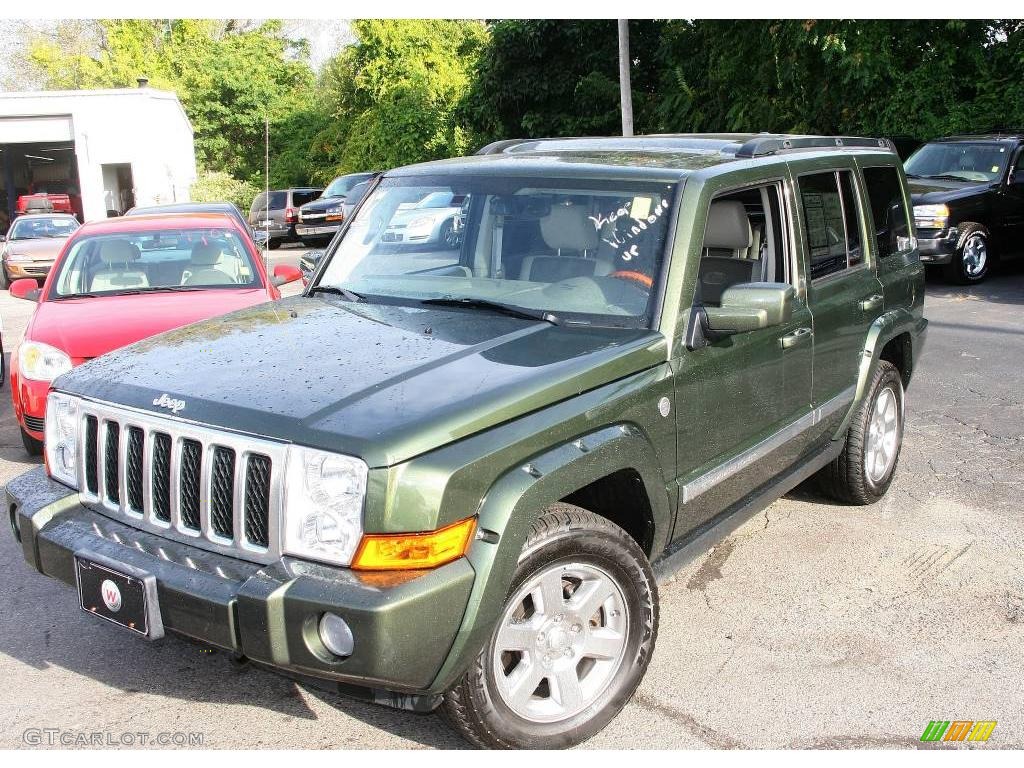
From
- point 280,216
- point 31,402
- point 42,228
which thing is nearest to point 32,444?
point 31,402

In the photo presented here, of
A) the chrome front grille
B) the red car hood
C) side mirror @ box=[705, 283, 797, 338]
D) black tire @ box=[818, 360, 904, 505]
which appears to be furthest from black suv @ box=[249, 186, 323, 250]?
side mirror @ box=[705, 283, 797, 338]

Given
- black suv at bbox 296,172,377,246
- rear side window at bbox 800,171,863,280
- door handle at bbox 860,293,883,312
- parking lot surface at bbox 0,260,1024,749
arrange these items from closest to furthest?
parking lot surface at bbox 0,260,1024,749, rear side window at bbox 800,171,863,280, door handle at bbox 860,293,883,312, black suv at bbox 296,172,377,246

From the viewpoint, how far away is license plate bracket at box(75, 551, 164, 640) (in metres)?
2.89

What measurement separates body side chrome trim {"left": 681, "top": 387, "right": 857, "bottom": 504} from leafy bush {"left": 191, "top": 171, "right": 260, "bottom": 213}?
3722 cm

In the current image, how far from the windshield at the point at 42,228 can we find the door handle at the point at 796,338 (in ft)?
60.0

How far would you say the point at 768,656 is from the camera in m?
3.81

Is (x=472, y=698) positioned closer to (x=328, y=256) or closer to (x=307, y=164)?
(x=328, y=256)

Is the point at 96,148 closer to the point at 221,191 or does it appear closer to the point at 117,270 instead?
the point at 221,191

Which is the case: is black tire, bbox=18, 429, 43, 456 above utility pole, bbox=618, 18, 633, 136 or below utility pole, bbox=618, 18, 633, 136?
below

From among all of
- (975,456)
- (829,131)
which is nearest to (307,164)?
(829,131)

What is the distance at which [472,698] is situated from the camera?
2.91 metres

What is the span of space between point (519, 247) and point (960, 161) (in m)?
12.1

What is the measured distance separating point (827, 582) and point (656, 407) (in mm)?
1599

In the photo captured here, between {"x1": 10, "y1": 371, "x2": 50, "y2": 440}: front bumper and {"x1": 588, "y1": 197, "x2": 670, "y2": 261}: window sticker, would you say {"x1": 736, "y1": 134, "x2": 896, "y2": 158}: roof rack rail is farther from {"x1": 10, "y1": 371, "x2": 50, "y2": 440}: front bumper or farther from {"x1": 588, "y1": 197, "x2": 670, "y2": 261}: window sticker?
{"x1": 10, "y1": 371, "x2": 50, "y2": 440}: front bumper
